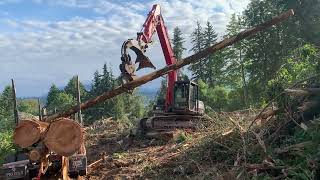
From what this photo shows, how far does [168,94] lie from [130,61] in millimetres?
4449

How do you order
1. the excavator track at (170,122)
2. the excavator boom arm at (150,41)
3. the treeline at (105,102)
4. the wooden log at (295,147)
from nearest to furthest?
the wooden log at (295,147) < the excavator boom arm at (150,41) < the excavator track at (170,122) < the treeline at (105,102)

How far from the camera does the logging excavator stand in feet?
53.6

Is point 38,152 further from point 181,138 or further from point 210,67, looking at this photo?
point 210,67

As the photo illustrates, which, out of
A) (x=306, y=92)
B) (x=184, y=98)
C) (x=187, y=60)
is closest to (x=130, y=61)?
(x=187, y=60)

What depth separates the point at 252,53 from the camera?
170ft

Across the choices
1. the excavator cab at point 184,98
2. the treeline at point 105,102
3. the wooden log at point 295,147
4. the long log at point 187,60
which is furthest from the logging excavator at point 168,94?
the treeline at point 105,102

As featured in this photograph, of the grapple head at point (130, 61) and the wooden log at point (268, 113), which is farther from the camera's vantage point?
the grapple head at point (130, 61)

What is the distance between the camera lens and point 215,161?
31.9 feet

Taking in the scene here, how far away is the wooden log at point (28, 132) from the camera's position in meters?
9.38

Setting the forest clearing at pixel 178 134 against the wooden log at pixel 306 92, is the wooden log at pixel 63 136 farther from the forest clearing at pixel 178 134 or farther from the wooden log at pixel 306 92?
the wooden log at pixel 306 92

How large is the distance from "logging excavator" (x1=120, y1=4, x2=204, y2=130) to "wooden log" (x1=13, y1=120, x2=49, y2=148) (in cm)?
633

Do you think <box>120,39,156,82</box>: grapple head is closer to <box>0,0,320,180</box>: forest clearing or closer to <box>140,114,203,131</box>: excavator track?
<box>0,0,320,180</box>: forest clearing

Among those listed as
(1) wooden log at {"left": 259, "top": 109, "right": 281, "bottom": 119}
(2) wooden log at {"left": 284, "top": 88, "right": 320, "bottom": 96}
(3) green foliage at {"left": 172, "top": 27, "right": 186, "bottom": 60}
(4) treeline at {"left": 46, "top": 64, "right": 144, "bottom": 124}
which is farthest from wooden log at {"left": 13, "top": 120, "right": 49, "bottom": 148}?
(3) green foliage at {"left": 172, "top": 27, "right": 186, "bottom": 60}

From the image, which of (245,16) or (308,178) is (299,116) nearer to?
(308,178)
